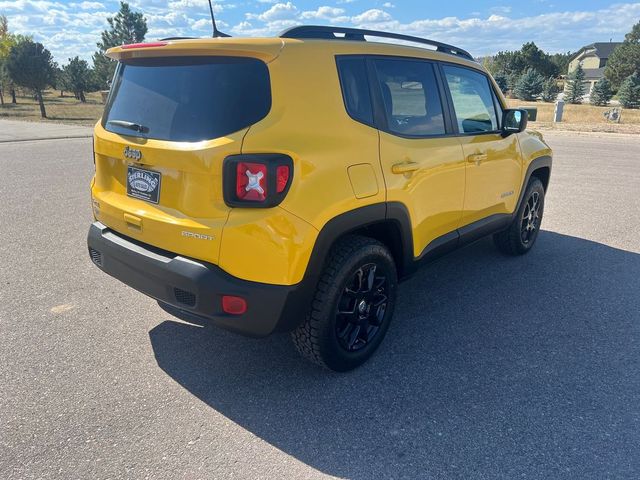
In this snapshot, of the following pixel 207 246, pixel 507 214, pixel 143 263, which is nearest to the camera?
pixel 207 246

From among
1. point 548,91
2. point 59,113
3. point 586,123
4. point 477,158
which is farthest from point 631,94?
point 59,113

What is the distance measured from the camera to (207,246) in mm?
2441

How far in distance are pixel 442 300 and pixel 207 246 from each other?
2.31 meters

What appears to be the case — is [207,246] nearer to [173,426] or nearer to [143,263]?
[143,263]

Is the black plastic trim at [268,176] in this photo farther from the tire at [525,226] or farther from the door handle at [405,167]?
the tire at [525,226]

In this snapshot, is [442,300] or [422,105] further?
[442,300]

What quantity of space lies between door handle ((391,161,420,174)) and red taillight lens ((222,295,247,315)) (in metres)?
1.22

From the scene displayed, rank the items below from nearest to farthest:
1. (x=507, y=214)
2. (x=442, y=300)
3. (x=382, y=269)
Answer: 1. (x=382, y=269)
2. (x=442, y=300)
3. (x=507, y=214)

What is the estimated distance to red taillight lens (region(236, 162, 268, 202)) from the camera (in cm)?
234

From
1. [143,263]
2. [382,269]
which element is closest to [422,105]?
[382,269]

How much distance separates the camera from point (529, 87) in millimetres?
41156

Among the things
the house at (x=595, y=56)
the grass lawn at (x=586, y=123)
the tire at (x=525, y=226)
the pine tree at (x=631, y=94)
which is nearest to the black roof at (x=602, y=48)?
the house at (x=595, y=56)

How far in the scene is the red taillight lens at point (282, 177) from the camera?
2359mm

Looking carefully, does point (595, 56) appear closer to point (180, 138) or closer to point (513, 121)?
point (513, 121)
